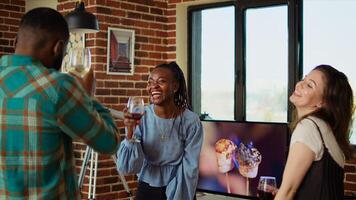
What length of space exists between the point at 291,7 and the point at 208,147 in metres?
1.40

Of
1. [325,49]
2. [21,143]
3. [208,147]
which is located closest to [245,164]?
[208,147]

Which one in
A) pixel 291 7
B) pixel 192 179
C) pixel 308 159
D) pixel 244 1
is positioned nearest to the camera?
pixel 308 159

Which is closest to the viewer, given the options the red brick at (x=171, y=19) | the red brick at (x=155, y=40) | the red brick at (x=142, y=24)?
the red brick at (x=142, y=24)

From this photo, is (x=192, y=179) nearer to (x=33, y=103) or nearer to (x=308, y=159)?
(x=308, y=159)

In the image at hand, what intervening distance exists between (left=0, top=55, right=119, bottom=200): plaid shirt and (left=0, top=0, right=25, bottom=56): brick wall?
389 centimetres

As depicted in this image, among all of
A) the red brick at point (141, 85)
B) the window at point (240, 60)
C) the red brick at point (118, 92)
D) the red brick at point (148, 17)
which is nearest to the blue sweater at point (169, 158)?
the red brick at point (118, 92)

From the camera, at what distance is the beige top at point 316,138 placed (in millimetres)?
1718

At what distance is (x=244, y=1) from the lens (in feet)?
14.4

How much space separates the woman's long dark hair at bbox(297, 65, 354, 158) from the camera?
5.90 feet

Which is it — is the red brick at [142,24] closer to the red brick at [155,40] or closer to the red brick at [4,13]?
the red brick at [155,40]

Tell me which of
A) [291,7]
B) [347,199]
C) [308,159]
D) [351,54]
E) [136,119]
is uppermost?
[291,7]

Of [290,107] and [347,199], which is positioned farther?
[290,107]

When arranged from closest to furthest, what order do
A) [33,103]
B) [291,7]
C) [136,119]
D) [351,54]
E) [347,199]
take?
[33,103]
[136,119]
[347,199]
[351,54]
[291,7]

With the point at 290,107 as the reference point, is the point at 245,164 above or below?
below
